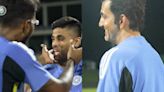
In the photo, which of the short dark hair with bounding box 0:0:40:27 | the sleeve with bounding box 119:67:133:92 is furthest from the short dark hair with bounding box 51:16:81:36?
the short dark hair with bounding box 0:0:40:27

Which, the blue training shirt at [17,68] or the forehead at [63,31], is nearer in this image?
the blue training shirt at [17,68]

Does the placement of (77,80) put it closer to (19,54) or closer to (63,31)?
(63,31)

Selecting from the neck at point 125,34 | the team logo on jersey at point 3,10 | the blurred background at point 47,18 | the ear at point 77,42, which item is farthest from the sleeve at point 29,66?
the ear at point 77,42

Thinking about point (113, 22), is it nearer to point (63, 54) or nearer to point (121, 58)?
point (121, 58)

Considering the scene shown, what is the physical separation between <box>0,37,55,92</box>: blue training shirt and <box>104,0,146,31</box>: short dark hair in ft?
1.46

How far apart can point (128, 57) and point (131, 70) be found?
2.1 inches

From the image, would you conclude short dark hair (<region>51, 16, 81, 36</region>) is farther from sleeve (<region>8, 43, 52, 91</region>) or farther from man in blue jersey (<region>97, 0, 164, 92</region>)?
sleeve (<region>8, 43, 52, 91</region>)

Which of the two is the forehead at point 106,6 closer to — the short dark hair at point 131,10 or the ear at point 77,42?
the short dark hair at point 131,10

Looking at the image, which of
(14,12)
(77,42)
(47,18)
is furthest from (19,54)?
(47,18)

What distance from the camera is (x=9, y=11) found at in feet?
4.32

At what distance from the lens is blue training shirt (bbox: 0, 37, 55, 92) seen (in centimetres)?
126

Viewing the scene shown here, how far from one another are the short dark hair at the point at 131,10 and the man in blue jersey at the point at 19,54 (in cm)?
37

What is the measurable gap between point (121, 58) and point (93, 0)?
48 cm

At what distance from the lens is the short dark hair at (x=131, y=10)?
5.15 feet
